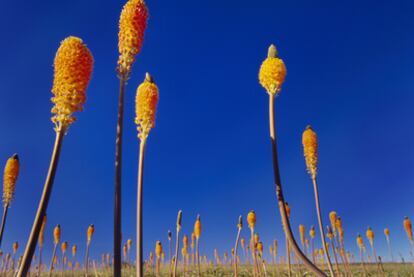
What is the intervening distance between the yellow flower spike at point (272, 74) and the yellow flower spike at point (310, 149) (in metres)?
3.30

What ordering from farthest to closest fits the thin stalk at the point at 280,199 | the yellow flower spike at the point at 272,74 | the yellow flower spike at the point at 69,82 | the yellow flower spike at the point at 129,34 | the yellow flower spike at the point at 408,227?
the yellow flower spike at the point at 408,227 → the yellow flower spike at the point at 272,74 → the yellow flower spike at the point at 129,34 → the yellow flower spike at the point at 69,82 → the thin stalk at the point at 280,199

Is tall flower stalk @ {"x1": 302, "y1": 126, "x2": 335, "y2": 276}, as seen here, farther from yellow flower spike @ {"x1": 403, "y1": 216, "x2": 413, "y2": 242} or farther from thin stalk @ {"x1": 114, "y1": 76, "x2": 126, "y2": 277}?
yellow flower spike @ {"x1": 403, "y1": 216, "x2": 413, "y2": 242}

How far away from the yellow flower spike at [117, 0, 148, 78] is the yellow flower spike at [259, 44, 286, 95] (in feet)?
8.96

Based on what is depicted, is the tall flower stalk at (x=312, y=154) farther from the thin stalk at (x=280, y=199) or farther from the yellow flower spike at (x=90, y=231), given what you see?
the yellow flower spike at (x=90, y=231)

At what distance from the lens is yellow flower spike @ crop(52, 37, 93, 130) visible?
6.06 m

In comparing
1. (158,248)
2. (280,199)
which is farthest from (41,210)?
(158,248)

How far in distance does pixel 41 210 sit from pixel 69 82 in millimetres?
2254

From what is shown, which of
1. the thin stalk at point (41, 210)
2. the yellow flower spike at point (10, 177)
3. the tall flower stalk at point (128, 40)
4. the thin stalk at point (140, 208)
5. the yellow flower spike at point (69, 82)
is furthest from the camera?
the yellow flower spike at point (10, 177)

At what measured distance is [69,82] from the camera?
6055 millimetres

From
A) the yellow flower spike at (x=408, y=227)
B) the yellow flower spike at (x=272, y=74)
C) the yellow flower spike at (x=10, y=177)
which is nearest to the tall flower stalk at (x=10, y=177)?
the yellow flower spike at (x=10, y=177)

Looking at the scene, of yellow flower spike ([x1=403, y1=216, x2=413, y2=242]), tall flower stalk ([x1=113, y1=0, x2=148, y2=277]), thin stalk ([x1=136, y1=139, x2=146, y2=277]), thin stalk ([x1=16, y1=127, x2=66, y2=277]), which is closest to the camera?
thin stalk ([x1=16, y1=127, x2=66, y2=277])

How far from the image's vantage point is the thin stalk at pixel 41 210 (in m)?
5.03

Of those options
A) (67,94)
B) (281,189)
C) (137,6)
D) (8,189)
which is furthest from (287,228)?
(8,189)

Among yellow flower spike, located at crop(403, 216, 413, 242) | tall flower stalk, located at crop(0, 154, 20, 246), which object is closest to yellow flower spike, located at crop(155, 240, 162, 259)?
tall flower stalk, located at crop(0, 154, 20, 246)
